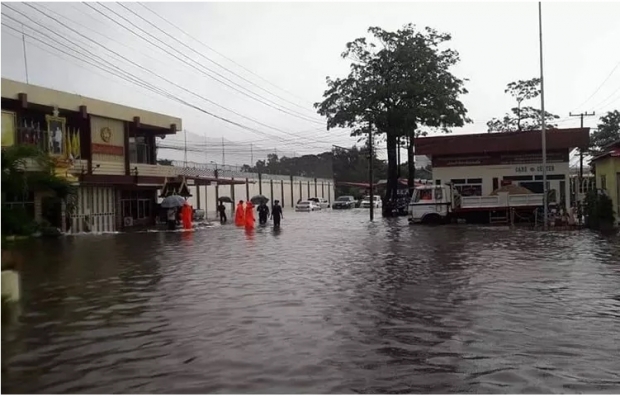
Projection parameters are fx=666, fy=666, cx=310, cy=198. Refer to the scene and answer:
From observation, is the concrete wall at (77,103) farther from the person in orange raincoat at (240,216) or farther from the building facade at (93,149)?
the person in orange raincoat at (240,216)

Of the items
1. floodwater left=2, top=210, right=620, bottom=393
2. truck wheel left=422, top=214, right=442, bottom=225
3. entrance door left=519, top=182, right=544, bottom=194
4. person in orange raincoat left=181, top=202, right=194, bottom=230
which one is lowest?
floodwater left=2, top=210, right=620, bottom=393

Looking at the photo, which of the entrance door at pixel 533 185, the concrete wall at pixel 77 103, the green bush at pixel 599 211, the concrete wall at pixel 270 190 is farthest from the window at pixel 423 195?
the concrete wall at pixel 270 190

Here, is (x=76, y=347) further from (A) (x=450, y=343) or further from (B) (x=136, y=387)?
(A) (x=450, y=343)

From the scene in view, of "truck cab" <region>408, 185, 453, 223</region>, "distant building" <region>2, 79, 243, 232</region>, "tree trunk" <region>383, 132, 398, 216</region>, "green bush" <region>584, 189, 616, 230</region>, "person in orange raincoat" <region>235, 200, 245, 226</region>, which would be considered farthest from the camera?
"tree trunk" <region>383, 132, 398, 216</region>

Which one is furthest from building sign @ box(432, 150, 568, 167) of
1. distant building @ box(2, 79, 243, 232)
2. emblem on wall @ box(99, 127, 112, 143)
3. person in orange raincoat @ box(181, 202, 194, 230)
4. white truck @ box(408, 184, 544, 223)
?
emblem on wall @ box(99, 127, 112, 143)

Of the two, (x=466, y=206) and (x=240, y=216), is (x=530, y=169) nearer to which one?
(x=466, y=206)

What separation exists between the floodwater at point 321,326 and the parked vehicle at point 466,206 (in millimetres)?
16571

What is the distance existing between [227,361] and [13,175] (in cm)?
994

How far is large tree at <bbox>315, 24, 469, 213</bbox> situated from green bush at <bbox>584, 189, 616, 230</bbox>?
1869 centimetres

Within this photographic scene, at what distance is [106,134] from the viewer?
36125 millimetres

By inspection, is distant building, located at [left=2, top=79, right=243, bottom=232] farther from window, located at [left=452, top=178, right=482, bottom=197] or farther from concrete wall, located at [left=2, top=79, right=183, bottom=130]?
window, located at [left=452, top=178, right=482, bottom=197]

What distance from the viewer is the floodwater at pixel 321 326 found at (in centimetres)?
621

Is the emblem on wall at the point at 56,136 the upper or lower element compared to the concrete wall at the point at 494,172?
upper

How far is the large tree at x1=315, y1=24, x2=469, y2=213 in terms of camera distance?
150 feet
